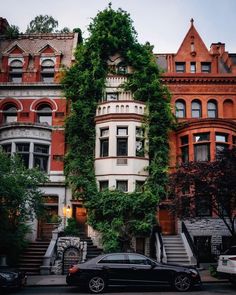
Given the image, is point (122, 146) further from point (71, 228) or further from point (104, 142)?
point (71, 228)

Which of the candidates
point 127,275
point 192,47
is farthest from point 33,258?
point 192,47

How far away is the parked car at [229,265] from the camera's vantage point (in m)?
14.1

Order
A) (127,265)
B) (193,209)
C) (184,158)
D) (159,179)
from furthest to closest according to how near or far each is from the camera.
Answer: (184,158), (159,179), (193,209), (127,265)

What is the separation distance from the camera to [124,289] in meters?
14.2

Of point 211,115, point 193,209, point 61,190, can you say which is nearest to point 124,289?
point 193,209

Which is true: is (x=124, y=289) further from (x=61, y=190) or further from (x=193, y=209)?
(x=61, y=190)

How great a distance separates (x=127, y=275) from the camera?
13.6 metres

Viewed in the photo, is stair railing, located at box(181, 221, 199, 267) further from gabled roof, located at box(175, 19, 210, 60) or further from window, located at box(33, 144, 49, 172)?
gabled roof, located at box(175, 19, 210, 60)

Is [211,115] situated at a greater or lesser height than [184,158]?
greater

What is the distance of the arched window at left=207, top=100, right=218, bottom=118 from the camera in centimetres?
2711

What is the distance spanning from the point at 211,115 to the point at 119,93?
736 centimetres

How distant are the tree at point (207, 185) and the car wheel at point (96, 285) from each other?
21.8ft

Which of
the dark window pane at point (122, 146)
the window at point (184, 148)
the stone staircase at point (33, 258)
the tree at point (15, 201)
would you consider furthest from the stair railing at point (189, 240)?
the tree at point (15, 201)

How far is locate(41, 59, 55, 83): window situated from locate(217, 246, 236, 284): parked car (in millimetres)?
18659
